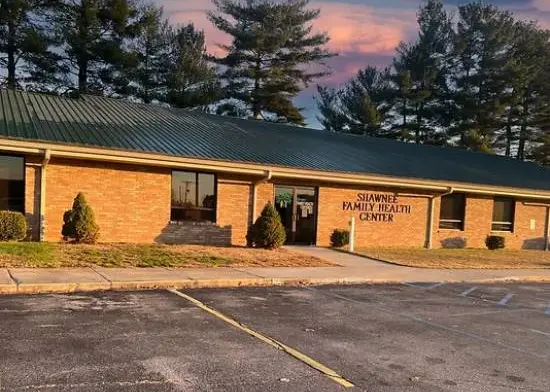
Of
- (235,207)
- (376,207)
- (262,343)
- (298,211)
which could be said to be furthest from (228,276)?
(376,207)

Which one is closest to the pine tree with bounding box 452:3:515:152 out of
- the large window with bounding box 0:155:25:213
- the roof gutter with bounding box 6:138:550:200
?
the roof gutter with bounding box 6:138:550:200

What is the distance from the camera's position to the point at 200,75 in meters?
36.3

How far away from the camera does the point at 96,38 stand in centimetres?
3219

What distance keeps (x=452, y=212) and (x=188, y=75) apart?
65.7 feet

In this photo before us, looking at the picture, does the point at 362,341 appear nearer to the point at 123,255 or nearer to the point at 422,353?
the point at 422,353

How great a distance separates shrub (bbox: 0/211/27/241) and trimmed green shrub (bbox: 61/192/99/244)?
1078 mm

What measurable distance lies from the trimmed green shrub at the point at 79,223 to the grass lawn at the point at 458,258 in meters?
8.42

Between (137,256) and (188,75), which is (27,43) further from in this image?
(137,256)

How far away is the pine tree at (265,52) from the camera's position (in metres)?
38.6

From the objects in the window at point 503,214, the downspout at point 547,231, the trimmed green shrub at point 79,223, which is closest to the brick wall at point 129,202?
the trimmed green shrub at point 79,223

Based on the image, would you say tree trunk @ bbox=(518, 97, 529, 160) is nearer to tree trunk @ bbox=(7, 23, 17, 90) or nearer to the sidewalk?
the sidewalk

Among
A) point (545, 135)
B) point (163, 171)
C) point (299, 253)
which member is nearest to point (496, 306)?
point (299, 253)

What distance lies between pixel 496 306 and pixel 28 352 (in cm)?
837

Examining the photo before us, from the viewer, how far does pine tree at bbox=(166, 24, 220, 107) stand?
35.5 m
